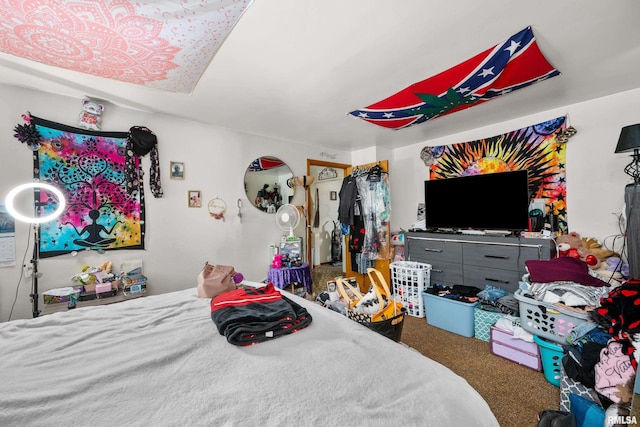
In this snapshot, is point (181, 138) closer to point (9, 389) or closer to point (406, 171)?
point (9, 389)

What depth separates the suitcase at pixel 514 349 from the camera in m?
1.93

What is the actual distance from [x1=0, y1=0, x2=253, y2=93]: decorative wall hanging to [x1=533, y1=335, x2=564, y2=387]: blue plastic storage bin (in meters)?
2.79

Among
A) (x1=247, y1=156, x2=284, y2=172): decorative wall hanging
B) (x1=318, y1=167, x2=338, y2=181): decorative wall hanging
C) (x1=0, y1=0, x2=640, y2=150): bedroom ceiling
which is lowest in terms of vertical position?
(x1=247, y1=156, x2=284, y2=172): decorative wall hanging

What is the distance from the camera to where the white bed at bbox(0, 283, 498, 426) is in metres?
0.67

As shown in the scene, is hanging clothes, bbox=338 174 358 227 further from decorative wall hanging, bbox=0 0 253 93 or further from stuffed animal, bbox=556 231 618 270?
decorative wall hanging, bbox=0 0 253 93

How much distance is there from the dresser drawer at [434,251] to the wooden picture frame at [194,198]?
8.88ft

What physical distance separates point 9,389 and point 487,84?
3.08 meters

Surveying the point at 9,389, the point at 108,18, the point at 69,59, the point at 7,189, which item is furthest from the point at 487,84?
the point at 7,189

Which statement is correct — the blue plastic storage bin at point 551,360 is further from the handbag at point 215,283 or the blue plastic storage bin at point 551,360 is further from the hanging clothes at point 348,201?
the hanging clothes at point 348,201

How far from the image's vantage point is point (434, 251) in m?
3.14

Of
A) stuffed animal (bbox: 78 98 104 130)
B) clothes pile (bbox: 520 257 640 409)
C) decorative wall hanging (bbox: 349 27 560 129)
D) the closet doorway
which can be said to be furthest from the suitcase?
stuffed animal (bbox: 78 98 104 130)

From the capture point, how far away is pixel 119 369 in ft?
2.86

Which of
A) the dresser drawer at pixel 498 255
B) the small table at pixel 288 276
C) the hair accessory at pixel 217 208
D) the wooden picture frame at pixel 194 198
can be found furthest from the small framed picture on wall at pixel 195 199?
the dresser drawer at pixel 498 255

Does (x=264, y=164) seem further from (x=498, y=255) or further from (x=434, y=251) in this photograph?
(x=498, y=255)
